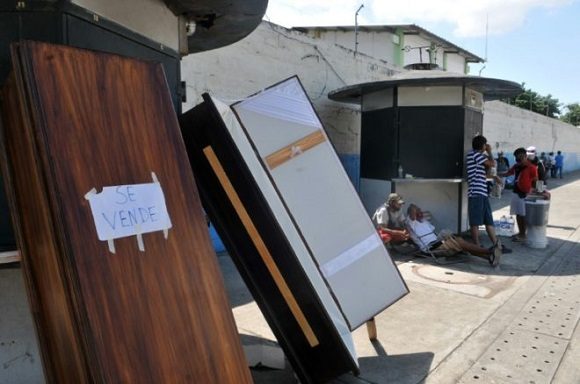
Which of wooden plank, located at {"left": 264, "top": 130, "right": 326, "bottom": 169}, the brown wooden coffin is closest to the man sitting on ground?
wooden plank, located at {"left": 264, "top": 130, "right": 326, "bottom": 169}

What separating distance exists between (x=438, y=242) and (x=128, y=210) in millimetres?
5465

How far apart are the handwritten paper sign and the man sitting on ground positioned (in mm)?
5166

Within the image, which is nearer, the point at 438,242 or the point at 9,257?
the point at 9,257

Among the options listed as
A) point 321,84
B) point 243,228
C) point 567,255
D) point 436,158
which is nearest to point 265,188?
point 243,228

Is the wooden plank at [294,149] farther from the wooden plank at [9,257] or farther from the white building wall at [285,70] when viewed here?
the white building wall at [285,70]

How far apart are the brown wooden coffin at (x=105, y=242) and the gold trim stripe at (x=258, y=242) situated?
2.02 feet

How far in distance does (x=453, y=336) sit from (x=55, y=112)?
3.49 m

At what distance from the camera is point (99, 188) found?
5.88 ft

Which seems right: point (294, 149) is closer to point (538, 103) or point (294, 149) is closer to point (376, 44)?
point (376, 44)

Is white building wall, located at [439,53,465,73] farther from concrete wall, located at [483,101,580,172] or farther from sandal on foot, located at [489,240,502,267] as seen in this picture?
sandal on foot, located at [489,240,502,267]

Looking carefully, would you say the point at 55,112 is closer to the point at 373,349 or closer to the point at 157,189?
the point at 157,189

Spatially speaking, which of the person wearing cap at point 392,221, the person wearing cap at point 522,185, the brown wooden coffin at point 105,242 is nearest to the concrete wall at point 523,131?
the person wearing cap at point 522,185

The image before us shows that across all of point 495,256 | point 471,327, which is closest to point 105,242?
point 471,327

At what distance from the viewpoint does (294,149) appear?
117 inches
